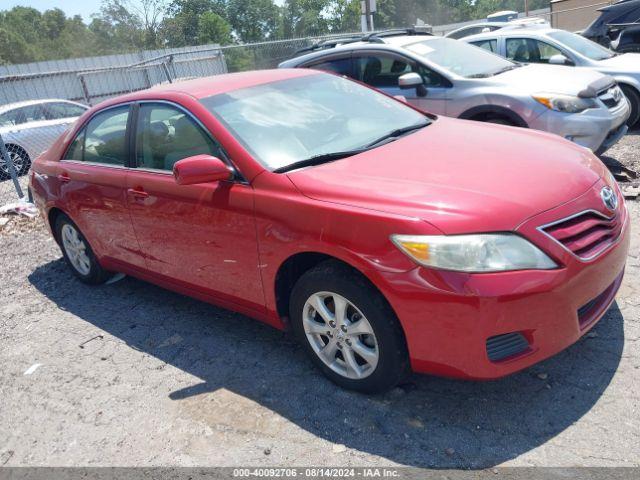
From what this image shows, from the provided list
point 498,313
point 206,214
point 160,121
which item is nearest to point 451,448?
point 498,313

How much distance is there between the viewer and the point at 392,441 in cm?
278

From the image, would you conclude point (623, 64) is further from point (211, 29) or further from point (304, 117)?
point (211, 29)

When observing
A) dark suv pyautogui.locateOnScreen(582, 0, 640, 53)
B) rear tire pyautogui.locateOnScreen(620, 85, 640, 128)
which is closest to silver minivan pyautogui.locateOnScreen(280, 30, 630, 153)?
rear tire pyautogui.locateOnScreen(620, 85, 640, 128)

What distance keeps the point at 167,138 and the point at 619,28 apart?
32.0ft

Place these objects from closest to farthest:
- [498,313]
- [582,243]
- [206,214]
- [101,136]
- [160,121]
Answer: [498,313]
[582,243]
[206,214]
[160,121]
[101,136]

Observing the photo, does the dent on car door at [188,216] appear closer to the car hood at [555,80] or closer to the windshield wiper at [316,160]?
the windshield wiper at [316,160]

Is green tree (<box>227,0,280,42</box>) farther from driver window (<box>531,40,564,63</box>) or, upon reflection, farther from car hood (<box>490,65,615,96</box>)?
car hood (<box>490,65,615,96</box>)

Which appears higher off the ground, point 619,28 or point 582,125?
point 619,28

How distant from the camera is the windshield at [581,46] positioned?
855 centimetres

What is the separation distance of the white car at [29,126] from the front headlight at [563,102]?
29.6 ft

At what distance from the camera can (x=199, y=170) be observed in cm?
321

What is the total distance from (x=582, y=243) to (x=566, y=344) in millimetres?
483

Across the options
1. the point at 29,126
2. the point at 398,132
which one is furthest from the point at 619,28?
the point at 29,126

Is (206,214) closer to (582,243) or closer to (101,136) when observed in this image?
(101,136)
